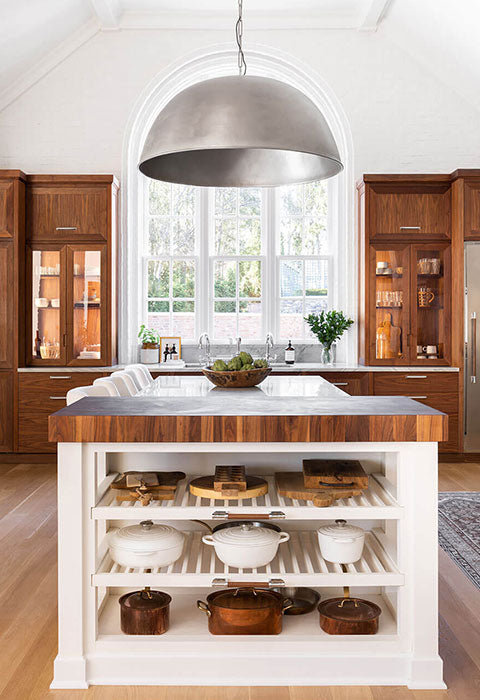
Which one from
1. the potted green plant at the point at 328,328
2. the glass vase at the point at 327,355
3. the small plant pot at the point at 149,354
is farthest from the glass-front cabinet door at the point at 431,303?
the small plant pot at the point at 149,354

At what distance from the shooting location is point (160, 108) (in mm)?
6281

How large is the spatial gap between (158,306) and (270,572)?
4560 mm

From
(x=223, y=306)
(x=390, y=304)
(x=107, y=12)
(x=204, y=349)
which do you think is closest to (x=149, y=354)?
(x=204, y=349)

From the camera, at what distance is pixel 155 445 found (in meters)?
2.20

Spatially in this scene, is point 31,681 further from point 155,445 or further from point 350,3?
point 350,3

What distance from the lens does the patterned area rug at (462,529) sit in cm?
336

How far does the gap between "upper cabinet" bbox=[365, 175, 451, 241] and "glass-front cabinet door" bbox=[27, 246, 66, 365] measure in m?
2.78

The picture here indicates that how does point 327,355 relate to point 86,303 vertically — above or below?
below

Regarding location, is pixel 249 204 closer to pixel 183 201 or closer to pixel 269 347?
pixel 183 201

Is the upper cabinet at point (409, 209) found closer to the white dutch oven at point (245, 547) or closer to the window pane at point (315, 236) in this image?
the window pane at point (315, 236)

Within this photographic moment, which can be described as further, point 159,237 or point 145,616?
point 159,237

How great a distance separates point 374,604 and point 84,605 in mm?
1043

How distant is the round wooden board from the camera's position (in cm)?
225

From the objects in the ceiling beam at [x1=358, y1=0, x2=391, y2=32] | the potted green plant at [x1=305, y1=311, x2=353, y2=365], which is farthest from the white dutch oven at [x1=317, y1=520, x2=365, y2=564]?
the ceiling beam at [x1=358, y1=0, x2=391, y2=32]
